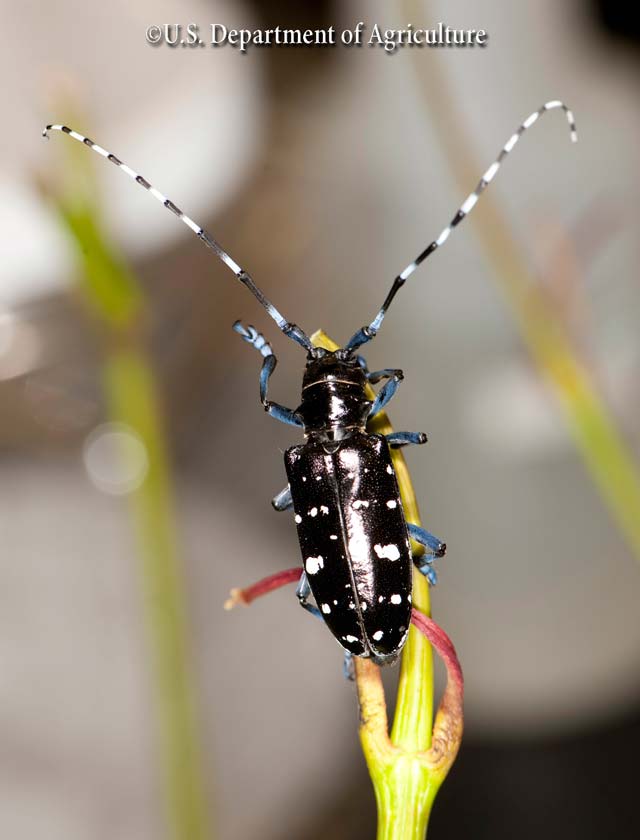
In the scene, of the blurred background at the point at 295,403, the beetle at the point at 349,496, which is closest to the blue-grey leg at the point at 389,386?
the beetle at the point at 349,496

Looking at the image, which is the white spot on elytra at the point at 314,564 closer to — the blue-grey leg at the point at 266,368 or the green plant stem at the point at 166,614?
the blue-grey leg at the point at 266,368

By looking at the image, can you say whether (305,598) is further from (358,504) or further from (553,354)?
(553,354)

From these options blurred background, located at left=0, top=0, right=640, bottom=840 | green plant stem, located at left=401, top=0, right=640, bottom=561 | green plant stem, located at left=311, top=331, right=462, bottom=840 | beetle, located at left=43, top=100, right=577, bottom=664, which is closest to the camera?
green plant stem, located at left=311, top=331, right=462, bottom=840

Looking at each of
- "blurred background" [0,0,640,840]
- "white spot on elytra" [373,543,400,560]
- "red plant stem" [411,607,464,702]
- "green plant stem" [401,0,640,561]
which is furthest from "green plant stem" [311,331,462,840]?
"blurred background" [0,0,640,840]

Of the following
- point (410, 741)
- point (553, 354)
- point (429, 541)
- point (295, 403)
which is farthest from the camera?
point (295, 403)

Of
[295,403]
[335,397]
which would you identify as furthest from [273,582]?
[295,403]

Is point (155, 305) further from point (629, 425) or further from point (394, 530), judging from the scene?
point (394, 530)

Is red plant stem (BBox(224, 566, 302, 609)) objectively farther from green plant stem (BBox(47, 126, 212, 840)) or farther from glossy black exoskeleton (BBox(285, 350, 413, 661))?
green plant stem (BBox(47, 126, 212, 840))

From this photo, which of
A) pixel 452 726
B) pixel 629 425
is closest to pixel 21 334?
pixel 629 425
